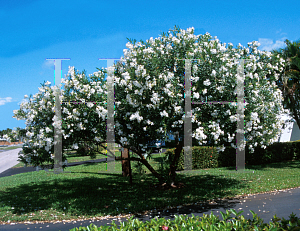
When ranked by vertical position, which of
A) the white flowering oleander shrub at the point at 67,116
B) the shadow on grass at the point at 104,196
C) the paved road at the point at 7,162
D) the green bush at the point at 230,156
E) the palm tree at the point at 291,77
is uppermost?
the palm tree at the point at 291,77

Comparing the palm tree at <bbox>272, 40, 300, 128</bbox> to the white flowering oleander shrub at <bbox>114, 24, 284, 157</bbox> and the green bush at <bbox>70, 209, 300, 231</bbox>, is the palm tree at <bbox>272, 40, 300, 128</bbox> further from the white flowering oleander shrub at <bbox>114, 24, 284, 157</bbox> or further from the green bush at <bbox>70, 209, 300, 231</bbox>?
the green bush at <bbox>70, 209, 300, 231</bbox>

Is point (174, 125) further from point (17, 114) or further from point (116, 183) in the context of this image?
point (116, 183)

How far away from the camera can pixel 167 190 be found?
9680 millimetres

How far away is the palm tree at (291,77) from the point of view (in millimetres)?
15945

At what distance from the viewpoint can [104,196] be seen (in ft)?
30.7

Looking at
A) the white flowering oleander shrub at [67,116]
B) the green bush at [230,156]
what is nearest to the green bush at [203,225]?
the white flowering oleander shrub at [67,116]

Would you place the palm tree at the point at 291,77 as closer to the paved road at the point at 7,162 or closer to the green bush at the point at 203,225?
the green bush at the point at 203,225

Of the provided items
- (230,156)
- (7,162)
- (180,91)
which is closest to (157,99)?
(180,91)

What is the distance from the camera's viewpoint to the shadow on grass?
25.8ft

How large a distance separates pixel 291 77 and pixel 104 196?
14.0m

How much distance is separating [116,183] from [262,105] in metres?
7.50

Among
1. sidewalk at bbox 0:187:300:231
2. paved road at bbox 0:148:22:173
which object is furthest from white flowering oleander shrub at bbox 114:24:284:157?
paved road at bbox 0:148:22:173

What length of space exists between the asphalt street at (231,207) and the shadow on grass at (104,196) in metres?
0.43

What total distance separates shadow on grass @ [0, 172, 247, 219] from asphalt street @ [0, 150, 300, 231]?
43 cm
